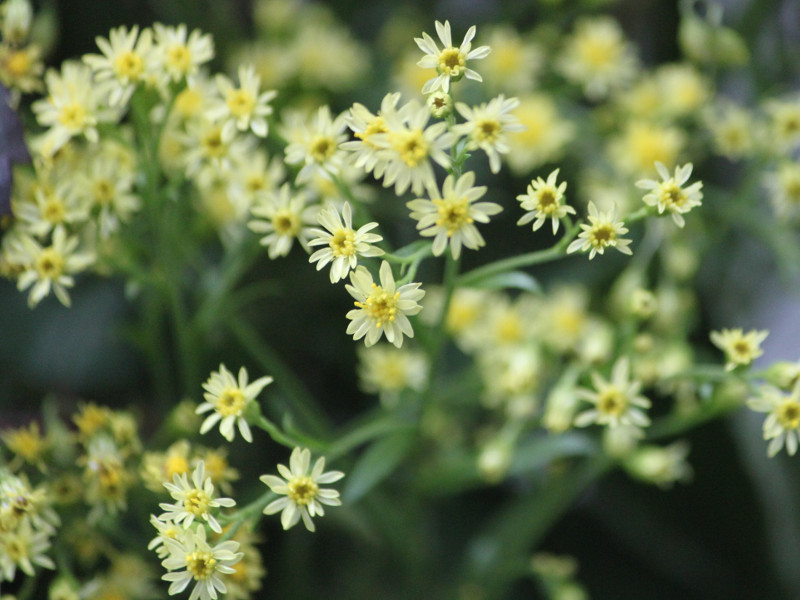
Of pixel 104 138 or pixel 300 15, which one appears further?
pixel 300 15

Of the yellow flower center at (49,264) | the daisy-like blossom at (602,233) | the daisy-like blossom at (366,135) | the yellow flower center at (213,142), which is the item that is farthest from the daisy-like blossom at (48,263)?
the daisy-like blossom at (602,233)

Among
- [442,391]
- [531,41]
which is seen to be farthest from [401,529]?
[531,41]

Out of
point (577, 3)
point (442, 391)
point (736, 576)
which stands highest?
point (577, 3)

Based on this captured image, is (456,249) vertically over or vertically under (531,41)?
under

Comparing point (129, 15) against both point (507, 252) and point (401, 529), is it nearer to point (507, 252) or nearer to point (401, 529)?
point (507, 252)

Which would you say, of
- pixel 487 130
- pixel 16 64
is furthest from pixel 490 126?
pixel 16 64
